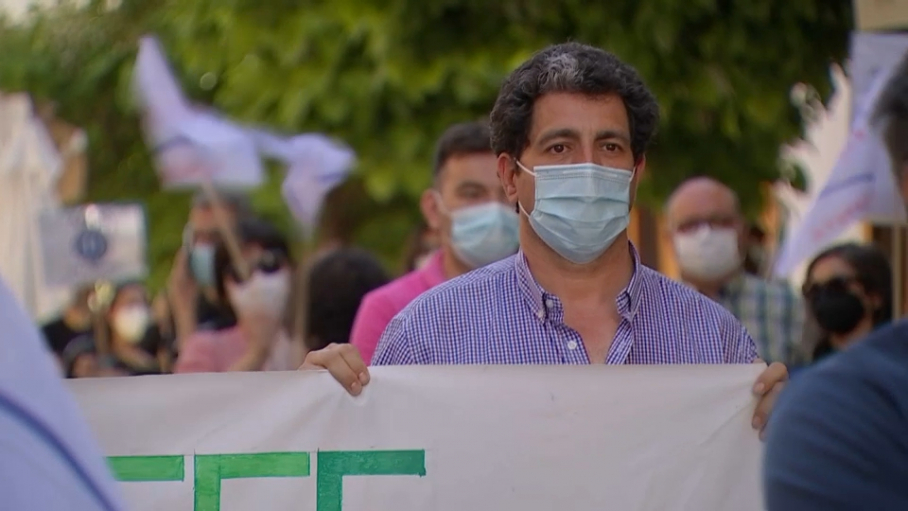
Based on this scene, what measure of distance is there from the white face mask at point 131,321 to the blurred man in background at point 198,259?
4.38 metres

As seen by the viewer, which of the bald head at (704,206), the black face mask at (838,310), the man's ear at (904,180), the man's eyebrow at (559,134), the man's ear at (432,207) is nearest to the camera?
the man's ear at (904,180)

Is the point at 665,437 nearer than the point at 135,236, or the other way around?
the point at 665,437

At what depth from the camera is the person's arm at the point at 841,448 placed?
167cm

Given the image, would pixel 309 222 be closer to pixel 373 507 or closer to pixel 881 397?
pixel 373 507

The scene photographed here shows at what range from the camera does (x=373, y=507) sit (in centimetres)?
329

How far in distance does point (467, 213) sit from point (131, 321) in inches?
331

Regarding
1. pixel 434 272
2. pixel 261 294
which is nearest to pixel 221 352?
pixel 261 294

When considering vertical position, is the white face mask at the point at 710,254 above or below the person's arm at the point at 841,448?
above

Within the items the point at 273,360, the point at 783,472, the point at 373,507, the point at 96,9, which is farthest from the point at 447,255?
the point at 96,9

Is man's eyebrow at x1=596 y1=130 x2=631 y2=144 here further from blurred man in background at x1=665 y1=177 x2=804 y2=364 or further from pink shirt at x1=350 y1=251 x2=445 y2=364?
blurred man in background at x1=665 y1=177 x2=804 y2=364

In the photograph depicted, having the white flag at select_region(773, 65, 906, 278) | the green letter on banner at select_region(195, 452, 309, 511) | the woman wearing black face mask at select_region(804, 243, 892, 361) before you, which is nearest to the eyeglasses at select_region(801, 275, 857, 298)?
the woman wearing black face mask at select_region(804, 243, 892, 361)

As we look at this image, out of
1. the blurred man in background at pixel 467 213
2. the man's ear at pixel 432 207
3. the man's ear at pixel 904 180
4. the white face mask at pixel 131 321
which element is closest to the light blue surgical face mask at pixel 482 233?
the blurred man in background at pixel 467 213

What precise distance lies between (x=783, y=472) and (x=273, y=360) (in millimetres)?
4285

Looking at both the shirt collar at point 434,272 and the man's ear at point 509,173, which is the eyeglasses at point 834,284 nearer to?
the shirt collar at point 434,272
